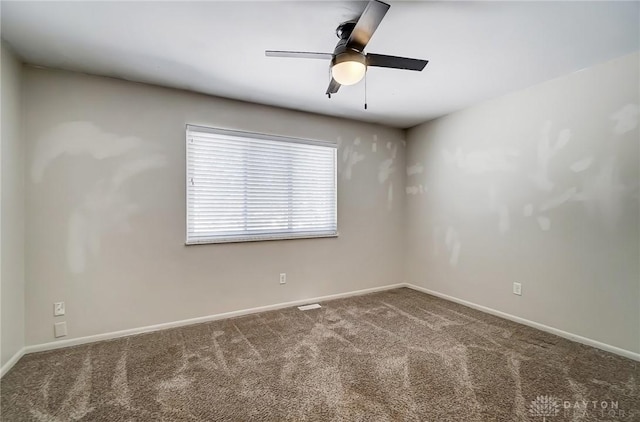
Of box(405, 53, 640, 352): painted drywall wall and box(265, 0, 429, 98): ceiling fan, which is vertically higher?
box(265, 0, 429, 98): ceiling fan

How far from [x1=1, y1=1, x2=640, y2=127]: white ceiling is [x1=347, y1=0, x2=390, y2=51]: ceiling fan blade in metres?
0.24

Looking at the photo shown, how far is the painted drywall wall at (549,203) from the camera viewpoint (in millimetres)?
2359

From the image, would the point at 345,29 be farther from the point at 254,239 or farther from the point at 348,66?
the point at 254,239

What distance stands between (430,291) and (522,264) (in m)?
1.29

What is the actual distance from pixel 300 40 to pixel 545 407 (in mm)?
2858

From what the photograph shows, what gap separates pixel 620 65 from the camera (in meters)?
2.35

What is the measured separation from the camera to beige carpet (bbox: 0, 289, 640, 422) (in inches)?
67.2

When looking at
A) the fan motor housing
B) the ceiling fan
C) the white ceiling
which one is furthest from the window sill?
the fan motor housing

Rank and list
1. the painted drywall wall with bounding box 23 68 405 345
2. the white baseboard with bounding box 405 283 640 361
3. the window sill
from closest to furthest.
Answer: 1. the white baseboard with bounding box 405 283 640 361
2. the painted drywall wall with bounding box 23 68 405 345
3. the window sill

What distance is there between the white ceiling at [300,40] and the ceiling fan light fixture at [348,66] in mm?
317

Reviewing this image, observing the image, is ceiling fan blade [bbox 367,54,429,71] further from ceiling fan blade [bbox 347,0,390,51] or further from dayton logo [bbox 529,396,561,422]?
dayton logo [bbox 529,396,561,422]

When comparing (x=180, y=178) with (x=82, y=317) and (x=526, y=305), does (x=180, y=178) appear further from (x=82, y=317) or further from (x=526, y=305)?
(x=526, y=305)

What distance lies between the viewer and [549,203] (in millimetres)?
2791

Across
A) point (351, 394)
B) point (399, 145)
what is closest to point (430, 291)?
point (399, 145)
